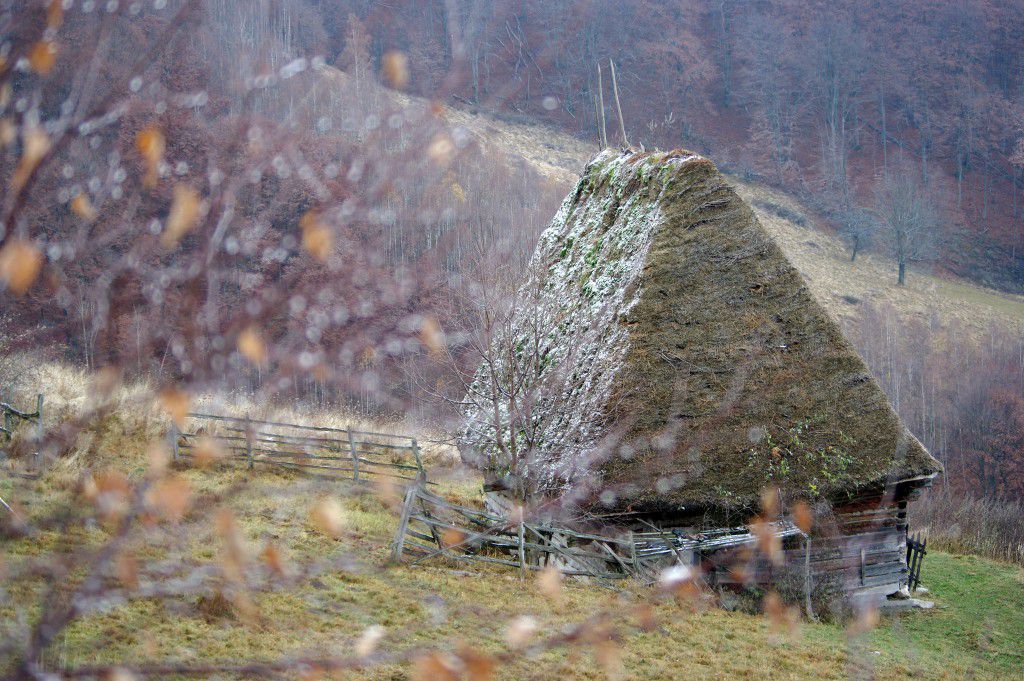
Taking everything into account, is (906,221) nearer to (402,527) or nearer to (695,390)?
(695,390)

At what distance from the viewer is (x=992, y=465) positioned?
27.8 metres

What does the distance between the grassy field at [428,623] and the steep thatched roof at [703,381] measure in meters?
1.55

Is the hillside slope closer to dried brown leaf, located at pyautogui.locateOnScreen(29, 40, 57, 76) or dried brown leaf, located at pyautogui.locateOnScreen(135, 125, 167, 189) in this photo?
dried brown leaf, located at pyautogui.locateOnScreen(135, 125, 167, 189)

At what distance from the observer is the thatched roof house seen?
30.4 feet

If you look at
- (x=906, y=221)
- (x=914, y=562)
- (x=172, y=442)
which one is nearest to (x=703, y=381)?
(x=914, y=562)

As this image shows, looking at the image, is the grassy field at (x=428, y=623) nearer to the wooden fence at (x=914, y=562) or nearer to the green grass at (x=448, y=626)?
the green grass at (x=448, y=626)

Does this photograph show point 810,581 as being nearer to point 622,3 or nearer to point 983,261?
point 622,3

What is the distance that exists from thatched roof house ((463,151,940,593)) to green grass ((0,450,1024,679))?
4.63 ft

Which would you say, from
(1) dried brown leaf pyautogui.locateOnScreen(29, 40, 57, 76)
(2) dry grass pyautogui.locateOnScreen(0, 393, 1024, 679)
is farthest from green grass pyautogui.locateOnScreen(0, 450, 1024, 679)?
(1) dried brown leaf pyautogui.locateOnScreen(29, 40, 57, 76)

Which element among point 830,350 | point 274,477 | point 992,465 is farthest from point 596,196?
point 992,465

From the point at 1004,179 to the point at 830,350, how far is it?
174 feet

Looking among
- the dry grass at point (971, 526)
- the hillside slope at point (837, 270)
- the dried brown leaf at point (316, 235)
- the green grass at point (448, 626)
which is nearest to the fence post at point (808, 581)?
the green grass at point (448, 626)

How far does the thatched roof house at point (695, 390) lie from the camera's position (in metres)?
9.27

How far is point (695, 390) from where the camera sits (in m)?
9.59
